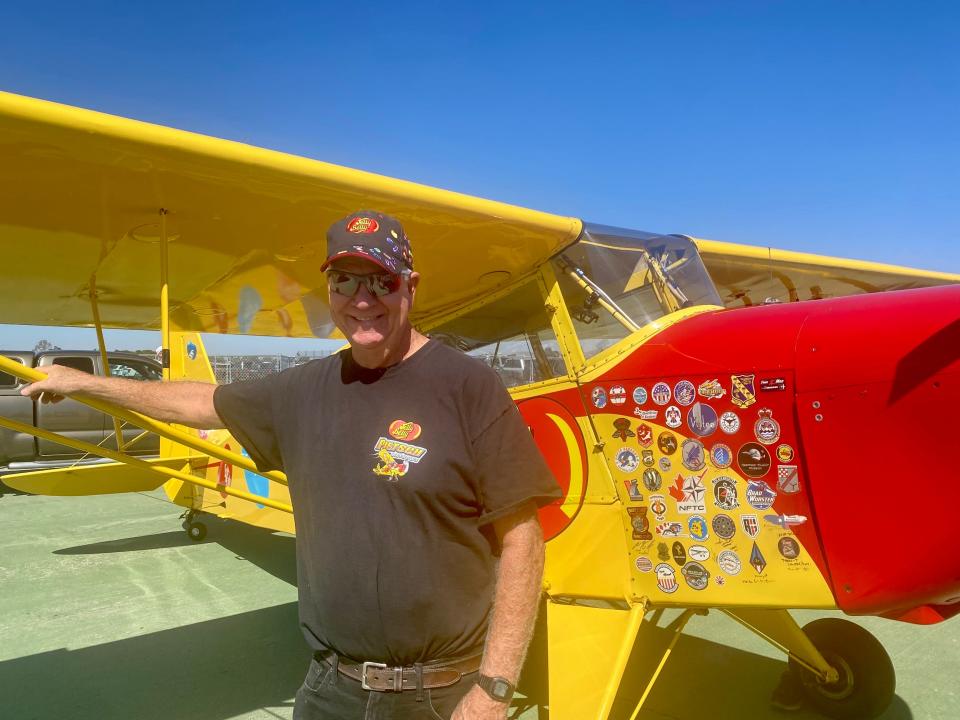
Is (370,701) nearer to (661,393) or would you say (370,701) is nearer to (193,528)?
(661,393)

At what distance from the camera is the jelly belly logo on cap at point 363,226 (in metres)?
1.49

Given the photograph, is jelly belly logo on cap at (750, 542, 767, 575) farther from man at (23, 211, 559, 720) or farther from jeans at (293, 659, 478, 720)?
jeans at (293, 659, 478, 720)

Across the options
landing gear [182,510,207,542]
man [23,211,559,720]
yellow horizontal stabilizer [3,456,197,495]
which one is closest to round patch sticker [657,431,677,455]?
man [23,211,559,720]

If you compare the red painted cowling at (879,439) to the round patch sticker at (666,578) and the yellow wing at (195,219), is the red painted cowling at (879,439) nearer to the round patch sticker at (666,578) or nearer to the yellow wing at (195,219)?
the round patch sticker at (666,578)

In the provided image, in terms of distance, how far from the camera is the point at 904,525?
1.98 meters

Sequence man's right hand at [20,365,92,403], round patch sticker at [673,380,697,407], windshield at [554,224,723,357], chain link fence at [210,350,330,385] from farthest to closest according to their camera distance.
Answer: chain link fence at [210,350,330,385] → windshield at [554,224,723,357] → round patch sticker at [673,380,697,407] → man's right hand at [20,365,92,403]

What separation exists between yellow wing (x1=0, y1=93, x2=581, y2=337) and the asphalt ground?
2174 mm

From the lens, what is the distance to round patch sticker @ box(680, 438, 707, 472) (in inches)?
94.8

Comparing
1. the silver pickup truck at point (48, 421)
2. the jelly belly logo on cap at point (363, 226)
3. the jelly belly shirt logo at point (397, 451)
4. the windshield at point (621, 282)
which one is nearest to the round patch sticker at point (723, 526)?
the windshield at point (621, 282)

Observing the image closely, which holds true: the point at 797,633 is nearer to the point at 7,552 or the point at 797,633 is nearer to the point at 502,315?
the point at 502,315

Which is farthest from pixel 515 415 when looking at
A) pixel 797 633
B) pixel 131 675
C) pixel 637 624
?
pixel 131 675

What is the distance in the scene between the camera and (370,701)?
4.42ft

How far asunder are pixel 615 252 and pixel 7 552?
6508 mm

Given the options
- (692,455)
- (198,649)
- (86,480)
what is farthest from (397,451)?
(86,480)
